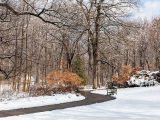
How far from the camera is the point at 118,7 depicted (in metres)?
44.6

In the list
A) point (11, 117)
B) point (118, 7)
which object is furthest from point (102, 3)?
point (11, 117)

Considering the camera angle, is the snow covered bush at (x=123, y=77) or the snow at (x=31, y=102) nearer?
the snow at (x=31, y=102)

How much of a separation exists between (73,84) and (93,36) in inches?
592

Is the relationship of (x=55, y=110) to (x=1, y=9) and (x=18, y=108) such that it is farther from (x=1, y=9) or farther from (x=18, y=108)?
(x=1, y=9)

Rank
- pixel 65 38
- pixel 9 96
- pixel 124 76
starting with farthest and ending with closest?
pixel 65 38, pixel 124 76, pixel 9 96

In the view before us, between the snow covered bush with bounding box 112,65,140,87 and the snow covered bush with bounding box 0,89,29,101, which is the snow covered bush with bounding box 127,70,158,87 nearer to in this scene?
the snow covered bush with bounding box 112,65,140,87

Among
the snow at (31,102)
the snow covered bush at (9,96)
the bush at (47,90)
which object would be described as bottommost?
the snow at (31,102)

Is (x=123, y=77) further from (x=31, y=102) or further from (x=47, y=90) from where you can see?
(x=31, y=102)

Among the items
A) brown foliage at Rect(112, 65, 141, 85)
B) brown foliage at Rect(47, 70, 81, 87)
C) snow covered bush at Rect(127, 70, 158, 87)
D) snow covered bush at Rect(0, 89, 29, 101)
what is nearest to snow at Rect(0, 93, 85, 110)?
snow covered bush at Rect(0, 89, 29, 101)

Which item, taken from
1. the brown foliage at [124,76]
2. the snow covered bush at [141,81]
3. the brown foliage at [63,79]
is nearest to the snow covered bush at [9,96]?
the brown foliage at [63,79]

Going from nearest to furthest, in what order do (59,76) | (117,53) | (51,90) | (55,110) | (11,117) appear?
(11,117), (55,110), (51,90), (59,76), (117,53)

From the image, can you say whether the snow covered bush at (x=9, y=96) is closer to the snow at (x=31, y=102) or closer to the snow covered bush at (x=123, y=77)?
the snow at (x=31, y=102)

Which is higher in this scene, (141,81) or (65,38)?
(65,38)

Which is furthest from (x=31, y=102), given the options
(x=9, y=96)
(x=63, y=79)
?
(x=63, y=79)
